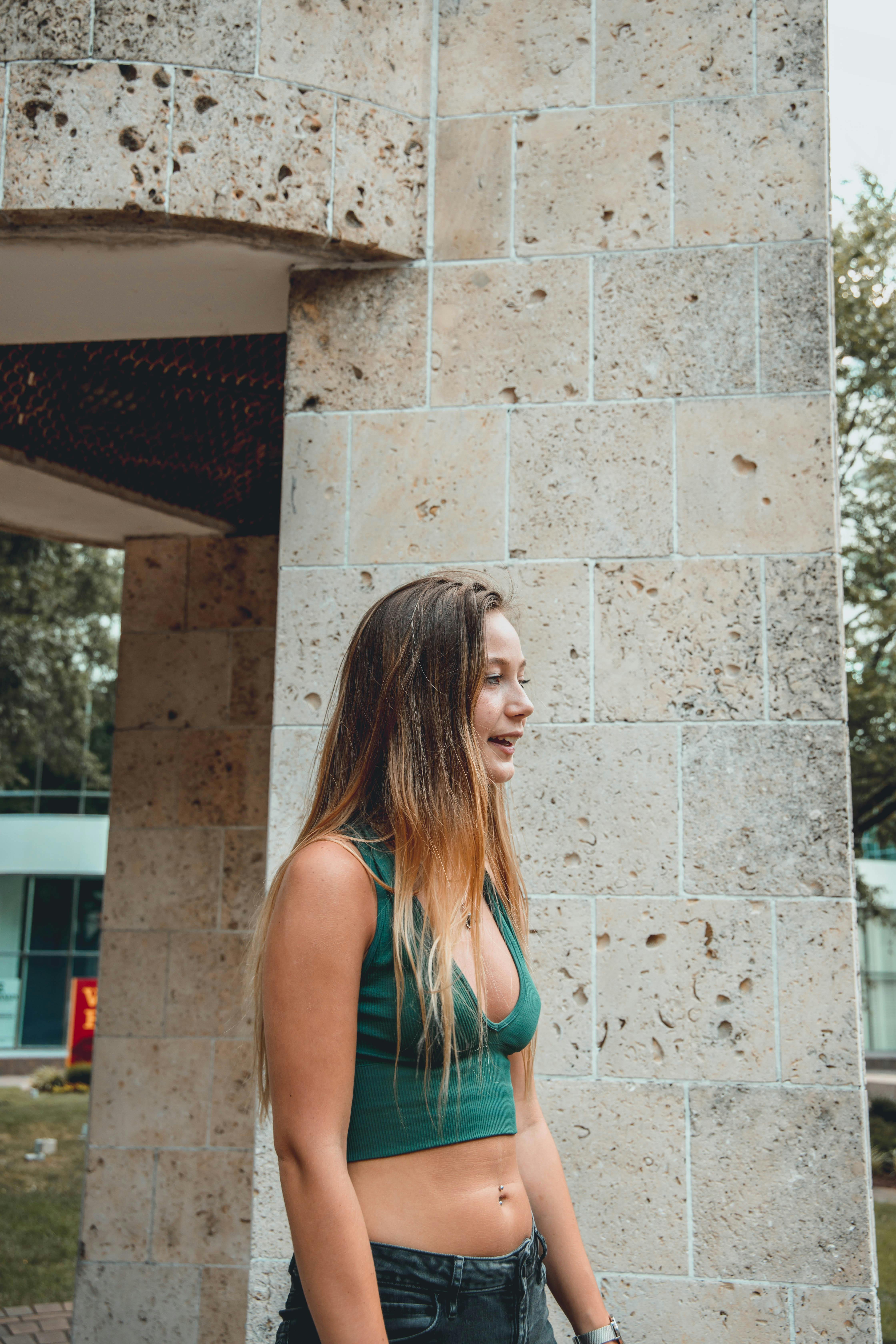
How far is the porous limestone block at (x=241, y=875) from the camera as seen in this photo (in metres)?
5.41

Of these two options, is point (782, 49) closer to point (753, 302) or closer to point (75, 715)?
point (753, 302)

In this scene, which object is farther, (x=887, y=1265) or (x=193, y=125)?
(x=887, y=1265)

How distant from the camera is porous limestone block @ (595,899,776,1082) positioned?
9.47 feet

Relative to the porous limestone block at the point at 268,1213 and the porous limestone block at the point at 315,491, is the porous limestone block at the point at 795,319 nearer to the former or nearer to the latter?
the porous limestone block at the point at 315,491

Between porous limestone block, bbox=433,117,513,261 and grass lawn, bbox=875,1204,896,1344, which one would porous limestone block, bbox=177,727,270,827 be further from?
grass lawn, bbox=875,1204,896,1344

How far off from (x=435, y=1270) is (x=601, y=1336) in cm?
57

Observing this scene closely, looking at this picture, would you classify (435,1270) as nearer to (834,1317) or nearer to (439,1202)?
(439,1202)

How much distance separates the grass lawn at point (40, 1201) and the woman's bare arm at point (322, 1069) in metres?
5.69

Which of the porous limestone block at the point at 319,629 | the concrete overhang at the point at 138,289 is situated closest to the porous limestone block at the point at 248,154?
the concrete overhang at the point at 138,289

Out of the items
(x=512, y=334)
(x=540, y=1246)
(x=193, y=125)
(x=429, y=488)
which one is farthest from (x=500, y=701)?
(x=193, y=125)

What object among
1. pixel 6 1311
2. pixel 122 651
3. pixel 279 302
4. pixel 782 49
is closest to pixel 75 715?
pixel 6 1311

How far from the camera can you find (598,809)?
3.03 metres

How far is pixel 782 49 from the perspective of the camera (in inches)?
127

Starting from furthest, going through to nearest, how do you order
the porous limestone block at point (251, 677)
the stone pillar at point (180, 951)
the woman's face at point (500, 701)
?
the porous limestone block at point (251, 677) < the stone pillar at point (180, 951) < the woman's face at point (500, 701)
